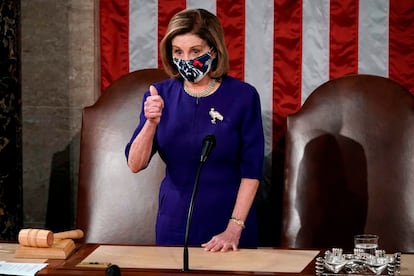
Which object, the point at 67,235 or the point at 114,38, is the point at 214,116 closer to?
the point at 67,235

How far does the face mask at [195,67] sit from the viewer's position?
3.24 meters

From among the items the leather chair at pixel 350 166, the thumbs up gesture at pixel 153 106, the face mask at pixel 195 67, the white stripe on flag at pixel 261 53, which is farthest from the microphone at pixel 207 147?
the white stripe on flag at pixel 261 53

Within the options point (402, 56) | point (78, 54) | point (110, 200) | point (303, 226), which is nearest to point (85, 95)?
point (78, 54)

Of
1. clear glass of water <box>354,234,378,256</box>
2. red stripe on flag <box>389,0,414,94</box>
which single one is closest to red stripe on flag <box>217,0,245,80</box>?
red stripe on flag <box>389,0,414,94</box>

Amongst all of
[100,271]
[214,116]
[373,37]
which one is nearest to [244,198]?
[214,116]

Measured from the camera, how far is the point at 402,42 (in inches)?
173

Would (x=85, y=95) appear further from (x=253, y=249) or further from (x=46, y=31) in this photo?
(x=253, y=249)

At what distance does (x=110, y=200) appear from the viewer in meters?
4.36

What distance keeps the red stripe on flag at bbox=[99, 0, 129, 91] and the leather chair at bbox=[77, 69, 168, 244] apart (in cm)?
24

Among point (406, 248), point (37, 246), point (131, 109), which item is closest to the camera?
point (37, 246)

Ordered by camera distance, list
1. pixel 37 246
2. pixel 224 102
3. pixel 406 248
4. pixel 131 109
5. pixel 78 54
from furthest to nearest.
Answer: pixel 78 54 < pixel 131 109 < pixel 406 248 < pixel 224 102 < pixel 37 246

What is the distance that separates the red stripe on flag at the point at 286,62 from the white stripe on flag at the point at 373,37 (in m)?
0.32

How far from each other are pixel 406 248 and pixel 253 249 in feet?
4.42

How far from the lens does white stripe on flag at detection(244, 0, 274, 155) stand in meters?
4.52
